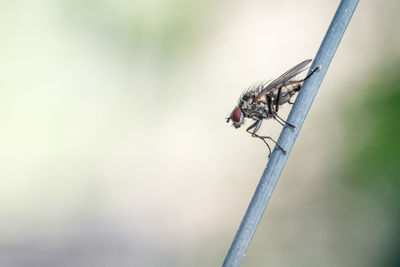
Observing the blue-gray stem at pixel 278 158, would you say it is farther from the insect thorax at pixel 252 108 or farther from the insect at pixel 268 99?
the insect thorax at pixel 252 108

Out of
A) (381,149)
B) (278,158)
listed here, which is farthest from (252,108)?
(381,149)

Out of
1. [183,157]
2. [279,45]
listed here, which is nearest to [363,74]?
[279,45]

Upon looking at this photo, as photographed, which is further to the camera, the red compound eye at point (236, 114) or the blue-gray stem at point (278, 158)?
the red compound eye at point (236, 114)

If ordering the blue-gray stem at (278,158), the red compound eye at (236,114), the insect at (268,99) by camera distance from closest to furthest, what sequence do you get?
the blue-gray stem at (278,158), the insect at (268,99), the red compound eye at (236,114)

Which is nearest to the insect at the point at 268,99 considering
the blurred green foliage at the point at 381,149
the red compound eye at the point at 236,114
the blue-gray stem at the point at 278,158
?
the red compound eye at the point at 236,114

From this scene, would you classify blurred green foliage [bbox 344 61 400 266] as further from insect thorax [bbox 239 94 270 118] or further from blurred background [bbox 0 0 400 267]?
insect thorax [bbox 239 94 270 118]

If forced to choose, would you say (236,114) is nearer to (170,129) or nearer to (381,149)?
(381,149)

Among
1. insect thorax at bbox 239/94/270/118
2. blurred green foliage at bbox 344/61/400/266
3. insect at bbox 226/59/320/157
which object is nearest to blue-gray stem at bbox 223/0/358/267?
insect at bbox 226/59/320/157
